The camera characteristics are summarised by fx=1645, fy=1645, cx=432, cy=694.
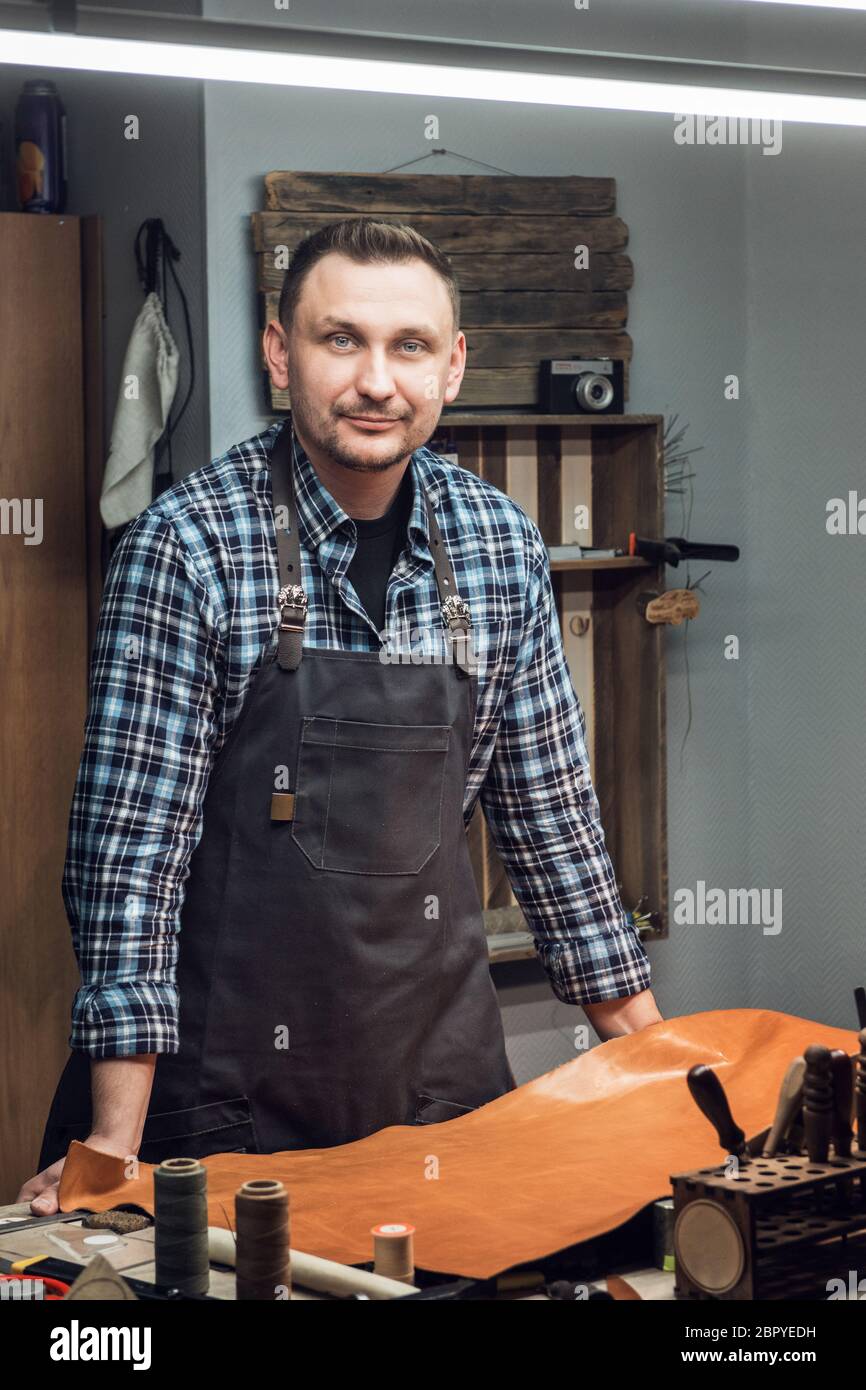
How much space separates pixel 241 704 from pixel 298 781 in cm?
11

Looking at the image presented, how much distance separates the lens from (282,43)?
1.60 meters

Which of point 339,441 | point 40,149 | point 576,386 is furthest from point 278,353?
point 40,149

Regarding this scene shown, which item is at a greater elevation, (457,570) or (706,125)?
(706,125)

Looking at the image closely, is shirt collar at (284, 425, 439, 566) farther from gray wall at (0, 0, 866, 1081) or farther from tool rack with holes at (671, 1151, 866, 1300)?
gray wall at (0, 0, 866, 1081)

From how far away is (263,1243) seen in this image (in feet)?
4.23

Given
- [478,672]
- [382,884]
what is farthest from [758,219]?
[382,884]

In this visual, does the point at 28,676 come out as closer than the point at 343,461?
No

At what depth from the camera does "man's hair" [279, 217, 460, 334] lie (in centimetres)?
195

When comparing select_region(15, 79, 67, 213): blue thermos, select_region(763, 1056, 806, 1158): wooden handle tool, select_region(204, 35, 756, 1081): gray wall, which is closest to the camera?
select_region(763, 1056, 806, 1158): wooden handle tool

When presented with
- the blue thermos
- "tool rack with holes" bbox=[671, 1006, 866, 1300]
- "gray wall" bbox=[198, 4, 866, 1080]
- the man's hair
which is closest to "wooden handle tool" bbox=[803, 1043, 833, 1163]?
"tool rack with holes" bbox=[671, 1006, 866, 1300]

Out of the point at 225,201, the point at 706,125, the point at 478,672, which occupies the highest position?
the point at 706,125
